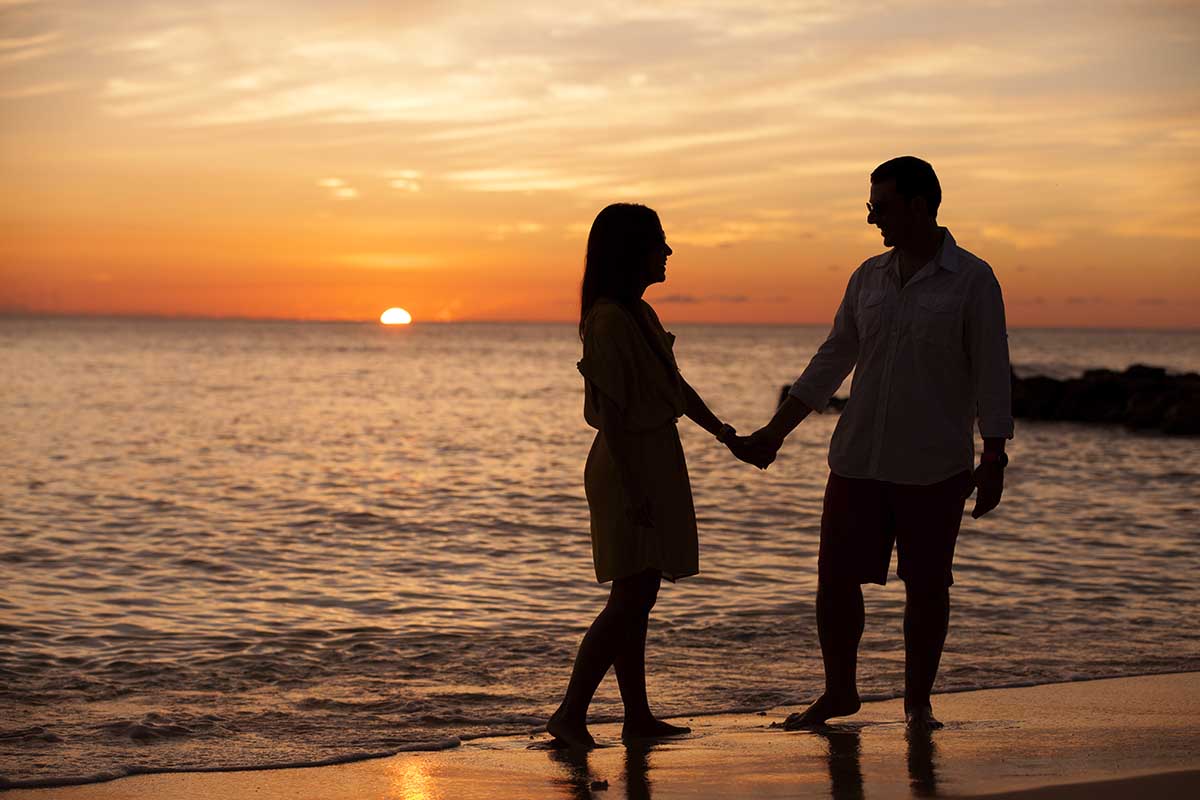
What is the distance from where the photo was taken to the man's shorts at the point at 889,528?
4.66m

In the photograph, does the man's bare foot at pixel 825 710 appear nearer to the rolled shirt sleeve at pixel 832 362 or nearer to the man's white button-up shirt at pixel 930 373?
the man's white button-up shirt at pixel 930 373

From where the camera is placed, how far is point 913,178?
4648mm

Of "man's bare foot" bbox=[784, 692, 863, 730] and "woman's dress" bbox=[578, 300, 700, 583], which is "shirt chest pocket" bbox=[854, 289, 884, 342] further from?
"man's bare foot" bbox=[784, 692, 863, 730]

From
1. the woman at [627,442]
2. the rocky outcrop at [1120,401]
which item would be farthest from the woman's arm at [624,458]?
the rocky outcrop at [1120,401]

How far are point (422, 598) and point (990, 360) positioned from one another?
530 centimetres

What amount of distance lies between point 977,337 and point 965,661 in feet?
9.46

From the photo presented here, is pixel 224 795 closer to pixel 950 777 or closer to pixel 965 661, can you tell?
pixel 950 777

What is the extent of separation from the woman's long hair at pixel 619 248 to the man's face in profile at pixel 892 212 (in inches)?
34.0

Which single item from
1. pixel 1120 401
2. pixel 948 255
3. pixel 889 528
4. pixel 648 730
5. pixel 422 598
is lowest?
pixel 422 598

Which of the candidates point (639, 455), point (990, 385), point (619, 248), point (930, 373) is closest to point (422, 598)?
point (639, 455)

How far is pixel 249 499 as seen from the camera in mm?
14930

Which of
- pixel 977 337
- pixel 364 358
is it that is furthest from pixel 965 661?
Answer: pixel 364 358

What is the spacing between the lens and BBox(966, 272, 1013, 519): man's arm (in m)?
4.50

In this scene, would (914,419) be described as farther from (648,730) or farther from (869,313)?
(648,730)
